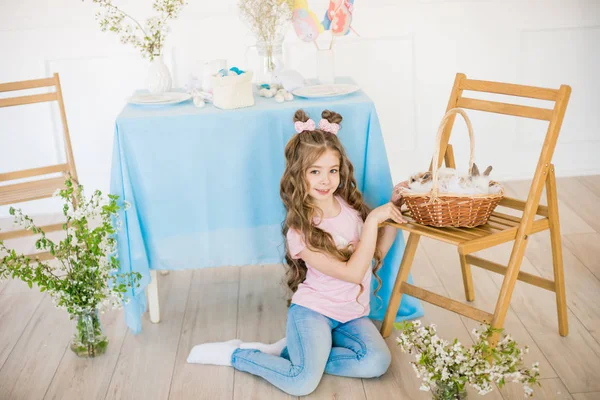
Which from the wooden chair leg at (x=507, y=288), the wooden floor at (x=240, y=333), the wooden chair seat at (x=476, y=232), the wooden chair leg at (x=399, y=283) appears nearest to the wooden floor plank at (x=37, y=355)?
the wooden floor at (x=240, y=333)

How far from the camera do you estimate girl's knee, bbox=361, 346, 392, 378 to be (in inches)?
86.5

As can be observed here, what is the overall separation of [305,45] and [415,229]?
5.97 feet

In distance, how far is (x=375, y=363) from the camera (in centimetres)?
220

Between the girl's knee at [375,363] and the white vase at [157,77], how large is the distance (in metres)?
1.28

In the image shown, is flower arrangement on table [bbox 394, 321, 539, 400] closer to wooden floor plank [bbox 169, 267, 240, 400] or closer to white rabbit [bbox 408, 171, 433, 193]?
white rabbit [bbox 408, 171, 433, 193]

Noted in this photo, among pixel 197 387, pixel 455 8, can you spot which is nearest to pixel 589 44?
pixel 455 8

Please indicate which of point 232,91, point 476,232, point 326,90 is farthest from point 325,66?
point 476,232

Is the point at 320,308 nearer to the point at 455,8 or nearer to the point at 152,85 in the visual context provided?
the point at 152,85

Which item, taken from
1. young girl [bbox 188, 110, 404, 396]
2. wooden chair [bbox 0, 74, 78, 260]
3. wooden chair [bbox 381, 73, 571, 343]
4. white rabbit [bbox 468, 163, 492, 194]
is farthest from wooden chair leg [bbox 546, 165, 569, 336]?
wooden chair [bbox 0, 74, 78, 260]

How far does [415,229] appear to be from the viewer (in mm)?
2107

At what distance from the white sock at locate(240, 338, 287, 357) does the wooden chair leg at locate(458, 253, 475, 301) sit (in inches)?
28.3

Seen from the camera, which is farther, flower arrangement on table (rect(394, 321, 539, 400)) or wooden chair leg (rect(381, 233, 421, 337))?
wooden chair leg (rect(381, 233, 421, 337))

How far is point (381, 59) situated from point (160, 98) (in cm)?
149

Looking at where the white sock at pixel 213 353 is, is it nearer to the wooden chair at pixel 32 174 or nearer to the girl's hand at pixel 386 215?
the girl's hand at pixel 386 215
